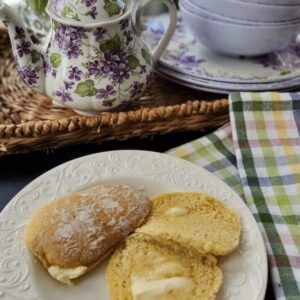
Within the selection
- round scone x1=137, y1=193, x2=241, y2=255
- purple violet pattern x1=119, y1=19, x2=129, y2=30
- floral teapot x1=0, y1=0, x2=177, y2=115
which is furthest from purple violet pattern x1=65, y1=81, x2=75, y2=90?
round scone x1=137, y1=193, x2=241, y2=255

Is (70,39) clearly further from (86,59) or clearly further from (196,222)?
(196,222)

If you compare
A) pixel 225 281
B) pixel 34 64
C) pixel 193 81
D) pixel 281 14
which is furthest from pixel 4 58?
pixel 225 281

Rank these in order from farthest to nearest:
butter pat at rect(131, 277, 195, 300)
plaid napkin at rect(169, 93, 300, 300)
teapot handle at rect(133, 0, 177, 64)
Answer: teapot handle at rect(133, 0, 177, 64) < plaid napkin at rect(169, 93, 300, 300) < butter pat at rect(131, 277, 195, 300)

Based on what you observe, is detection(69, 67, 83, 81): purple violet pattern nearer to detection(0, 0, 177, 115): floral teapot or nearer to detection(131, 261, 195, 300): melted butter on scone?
detection(0, 0, 177, 115): floral teapot

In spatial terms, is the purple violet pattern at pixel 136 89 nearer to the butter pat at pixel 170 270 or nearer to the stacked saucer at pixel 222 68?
the stacked saucer at pixel 222 68

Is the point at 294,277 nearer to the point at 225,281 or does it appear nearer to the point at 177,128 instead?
the point at 225,281

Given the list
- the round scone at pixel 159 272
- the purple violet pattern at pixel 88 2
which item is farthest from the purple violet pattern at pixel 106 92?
the round scone at pixel 159 272
